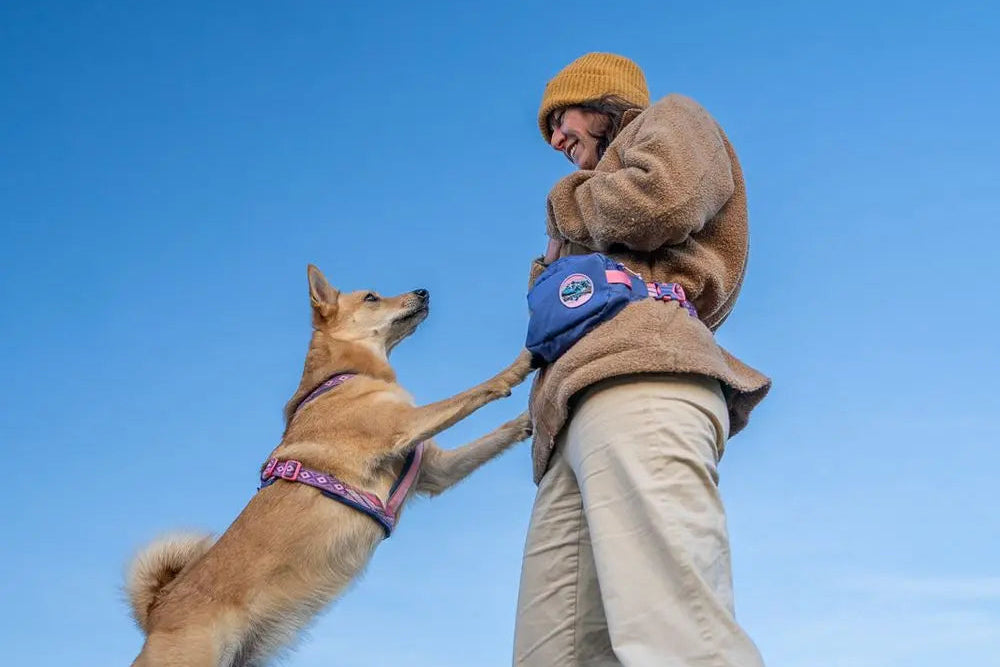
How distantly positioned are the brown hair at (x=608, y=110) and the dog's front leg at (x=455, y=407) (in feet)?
4.19

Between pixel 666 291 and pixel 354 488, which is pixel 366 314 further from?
pixel 666 291

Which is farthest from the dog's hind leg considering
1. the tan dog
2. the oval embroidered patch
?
the oval embroidered patch

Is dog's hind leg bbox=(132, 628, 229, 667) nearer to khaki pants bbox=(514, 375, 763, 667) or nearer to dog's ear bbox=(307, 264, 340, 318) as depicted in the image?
dog's ear bbox=(307, 264, 340, 318)

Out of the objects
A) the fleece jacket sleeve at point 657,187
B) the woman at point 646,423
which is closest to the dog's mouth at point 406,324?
the woman at point 646,423

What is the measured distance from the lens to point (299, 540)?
12.9 feet

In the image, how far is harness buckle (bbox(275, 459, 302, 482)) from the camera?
409cm

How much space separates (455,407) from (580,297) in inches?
69.3

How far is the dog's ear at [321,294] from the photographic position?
16.2ft

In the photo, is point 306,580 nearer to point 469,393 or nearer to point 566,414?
point 469,393

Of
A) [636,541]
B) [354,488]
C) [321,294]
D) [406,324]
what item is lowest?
[636,541]

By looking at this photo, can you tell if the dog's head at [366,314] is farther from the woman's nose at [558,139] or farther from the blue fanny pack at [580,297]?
the blue fanny pack at [580,297]

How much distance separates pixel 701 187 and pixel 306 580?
252 cm

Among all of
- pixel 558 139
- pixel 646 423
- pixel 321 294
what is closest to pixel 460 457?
pixel 321 294

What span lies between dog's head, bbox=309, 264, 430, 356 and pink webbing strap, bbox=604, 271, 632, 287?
2717 mm
